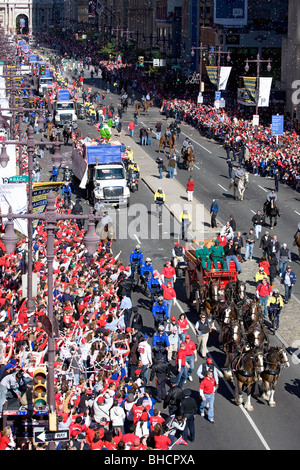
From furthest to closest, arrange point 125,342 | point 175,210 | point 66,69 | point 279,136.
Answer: point 66,69, point 279,136, point 175,210, point 125,342

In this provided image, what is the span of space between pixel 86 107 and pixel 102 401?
53.8 meters

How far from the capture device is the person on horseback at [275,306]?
25922 millimetres

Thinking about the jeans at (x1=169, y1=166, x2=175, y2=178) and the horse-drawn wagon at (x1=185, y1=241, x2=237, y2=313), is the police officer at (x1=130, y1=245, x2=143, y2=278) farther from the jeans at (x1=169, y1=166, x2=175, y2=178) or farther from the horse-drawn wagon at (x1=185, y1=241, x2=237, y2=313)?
the jeans at (x1=169, y1=166, x2=175, y2=178)

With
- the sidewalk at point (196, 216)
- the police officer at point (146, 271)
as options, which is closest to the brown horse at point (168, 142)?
the sidewalk at point (196, 216)

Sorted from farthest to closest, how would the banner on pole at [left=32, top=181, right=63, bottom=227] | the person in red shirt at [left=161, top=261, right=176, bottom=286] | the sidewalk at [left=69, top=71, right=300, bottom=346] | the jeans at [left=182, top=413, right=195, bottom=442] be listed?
the person in red shirt at [left=161, top=261, right=176, bottom=286] < the sidewalk at [left=69, top=71, right=300, bottom=346] < the banner on pole at [left=32, top=181, right=63, bottom=227] < the jeans at [left=182, top=413, right=195, bottom=442]

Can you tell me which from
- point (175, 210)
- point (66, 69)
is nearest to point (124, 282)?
point (175, 210)

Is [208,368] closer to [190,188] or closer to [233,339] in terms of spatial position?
[233,339]

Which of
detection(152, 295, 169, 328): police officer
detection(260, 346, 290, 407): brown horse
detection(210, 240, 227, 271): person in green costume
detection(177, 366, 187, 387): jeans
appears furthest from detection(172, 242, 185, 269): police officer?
detection(260, 346, 290, 407): brown horse

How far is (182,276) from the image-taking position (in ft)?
103

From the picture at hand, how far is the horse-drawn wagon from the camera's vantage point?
2595 centimetres

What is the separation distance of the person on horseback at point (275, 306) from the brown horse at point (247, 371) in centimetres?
495

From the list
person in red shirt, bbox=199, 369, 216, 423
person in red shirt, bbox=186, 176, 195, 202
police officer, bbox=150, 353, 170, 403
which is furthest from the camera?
person in red shirt, bbox=186, 176, 195, 202

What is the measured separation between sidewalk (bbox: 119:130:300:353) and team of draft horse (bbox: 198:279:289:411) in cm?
193

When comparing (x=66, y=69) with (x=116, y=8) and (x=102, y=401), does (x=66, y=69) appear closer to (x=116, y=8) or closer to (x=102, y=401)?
(x=116, y=8)
